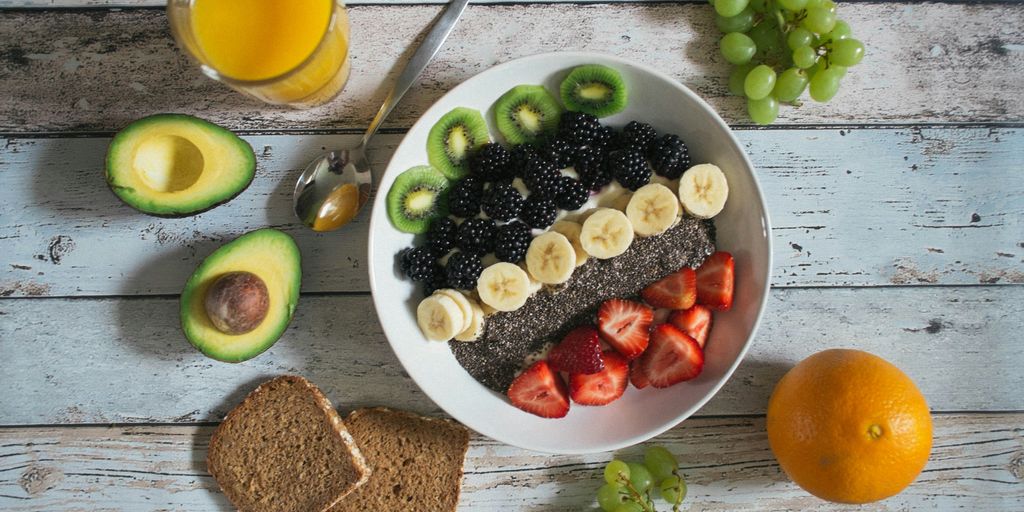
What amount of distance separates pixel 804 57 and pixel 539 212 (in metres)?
0.59

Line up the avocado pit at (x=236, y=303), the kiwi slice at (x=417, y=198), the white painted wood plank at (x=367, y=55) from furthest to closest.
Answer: the white painted wood plank at (x=367, y=55), the kiwi slice at (x=417, y=198), the avocado pit at (x=236, y=303)

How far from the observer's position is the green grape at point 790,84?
1363mm

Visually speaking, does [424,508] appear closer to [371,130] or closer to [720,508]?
[720,508]

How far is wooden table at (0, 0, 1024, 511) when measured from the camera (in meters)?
1.43

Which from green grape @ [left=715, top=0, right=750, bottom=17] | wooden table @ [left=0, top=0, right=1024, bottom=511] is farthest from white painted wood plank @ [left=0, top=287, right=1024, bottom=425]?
green grape @ [left=715, top=0, right=750, bottom=17]

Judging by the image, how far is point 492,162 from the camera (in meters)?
1.33

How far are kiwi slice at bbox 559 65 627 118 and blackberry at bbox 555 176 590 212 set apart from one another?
0.48ft

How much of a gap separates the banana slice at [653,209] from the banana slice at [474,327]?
0.34 meters

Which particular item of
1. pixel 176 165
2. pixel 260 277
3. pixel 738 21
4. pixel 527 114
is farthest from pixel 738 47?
pixel 176 165

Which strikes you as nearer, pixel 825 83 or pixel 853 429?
pixel 853 429

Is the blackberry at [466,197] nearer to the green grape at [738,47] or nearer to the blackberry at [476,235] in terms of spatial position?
the blackberry at [476,235]

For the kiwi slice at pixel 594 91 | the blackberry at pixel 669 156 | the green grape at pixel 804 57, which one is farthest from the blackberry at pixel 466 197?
the green grape at pixel 804 57

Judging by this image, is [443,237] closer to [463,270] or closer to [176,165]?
[463,270]

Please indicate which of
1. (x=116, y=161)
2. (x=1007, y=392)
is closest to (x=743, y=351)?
(x=1007, y=392)
